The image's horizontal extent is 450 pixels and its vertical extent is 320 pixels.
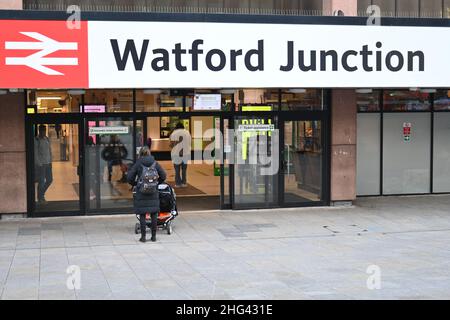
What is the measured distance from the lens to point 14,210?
14.5 meters

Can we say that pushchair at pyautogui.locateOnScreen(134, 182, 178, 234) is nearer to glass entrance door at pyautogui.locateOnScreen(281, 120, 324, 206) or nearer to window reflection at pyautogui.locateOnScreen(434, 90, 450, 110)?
glass entrance door at pyautogui.locateOnScreen(281, 120, 324, 206)

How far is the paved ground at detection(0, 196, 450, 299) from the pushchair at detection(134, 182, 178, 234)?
26cm

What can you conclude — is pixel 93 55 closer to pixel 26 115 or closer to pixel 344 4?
pixel 26 115

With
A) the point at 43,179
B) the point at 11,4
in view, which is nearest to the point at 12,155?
the point at 43,179

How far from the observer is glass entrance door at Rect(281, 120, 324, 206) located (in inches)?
624

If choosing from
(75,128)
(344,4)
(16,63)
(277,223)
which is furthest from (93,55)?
(344,4)

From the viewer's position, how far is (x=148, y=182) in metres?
12.1

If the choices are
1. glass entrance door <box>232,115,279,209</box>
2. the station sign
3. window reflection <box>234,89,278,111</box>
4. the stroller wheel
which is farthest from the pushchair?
window reflection <box>234,89,278,111</box>

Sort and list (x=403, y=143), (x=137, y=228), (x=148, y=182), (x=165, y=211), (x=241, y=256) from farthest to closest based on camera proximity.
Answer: (x=403, y=143) → (x=165, y=211) → (x=137, y=228) → (x=148, y=182) → (x=241, y=256)

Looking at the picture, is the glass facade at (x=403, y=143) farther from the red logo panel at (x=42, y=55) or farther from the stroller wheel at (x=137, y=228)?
the red logo panel at (x=42, y=55)

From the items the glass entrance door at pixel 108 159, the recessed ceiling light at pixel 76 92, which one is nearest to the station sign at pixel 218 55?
the recessed ceiling light at pixel 76 92

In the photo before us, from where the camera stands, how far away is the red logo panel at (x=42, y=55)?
1258 cm

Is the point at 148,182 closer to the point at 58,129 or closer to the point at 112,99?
the point at 112,99

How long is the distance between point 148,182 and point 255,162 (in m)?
4.13
